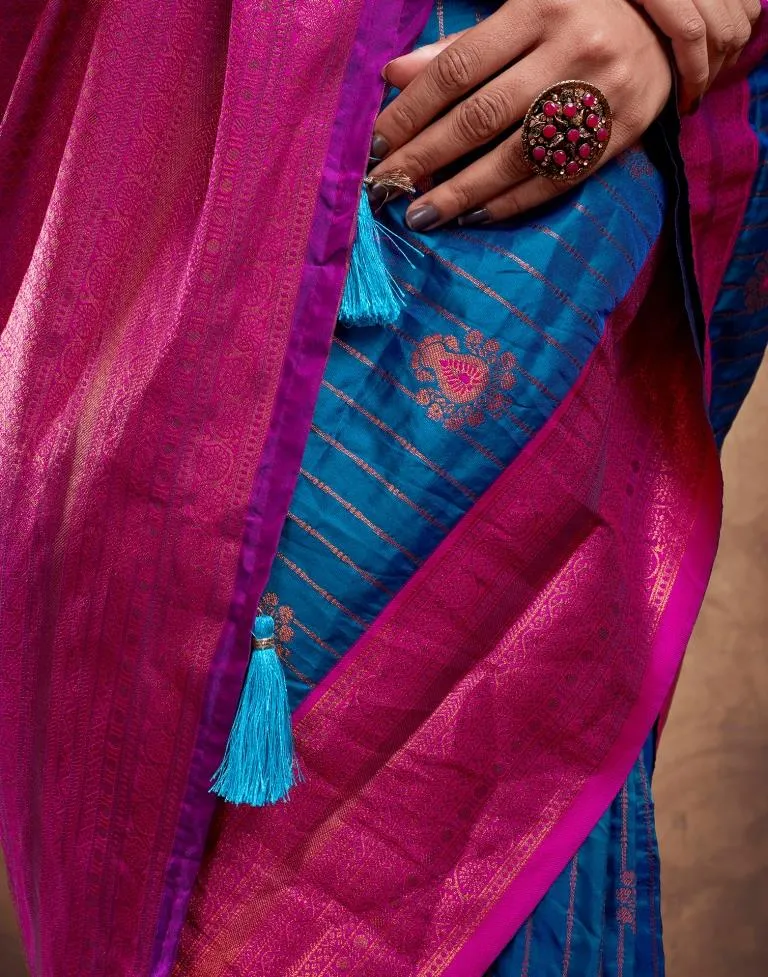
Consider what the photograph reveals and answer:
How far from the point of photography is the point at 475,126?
51cm

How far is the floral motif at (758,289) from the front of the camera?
64cm

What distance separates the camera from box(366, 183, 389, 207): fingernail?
536mm

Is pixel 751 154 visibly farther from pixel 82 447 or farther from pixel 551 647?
pixel 82 447

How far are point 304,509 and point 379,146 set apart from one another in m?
0.20

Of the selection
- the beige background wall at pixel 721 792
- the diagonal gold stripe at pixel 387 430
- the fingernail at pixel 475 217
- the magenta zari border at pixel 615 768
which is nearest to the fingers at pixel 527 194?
the fingernail at pixel 475 217

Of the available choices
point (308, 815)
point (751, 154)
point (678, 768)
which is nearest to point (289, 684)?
point (308, 815)

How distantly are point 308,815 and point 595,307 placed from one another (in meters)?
0.32

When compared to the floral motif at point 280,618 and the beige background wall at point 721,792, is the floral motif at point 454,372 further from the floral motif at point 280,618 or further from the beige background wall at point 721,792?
the beige background wall at point 721,792

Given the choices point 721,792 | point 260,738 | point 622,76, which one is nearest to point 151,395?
point 260,738

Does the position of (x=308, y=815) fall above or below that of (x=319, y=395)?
below

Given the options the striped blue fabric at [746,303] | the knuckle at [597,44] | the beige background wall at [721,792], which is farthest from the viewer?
the beige background wall at [721,792]

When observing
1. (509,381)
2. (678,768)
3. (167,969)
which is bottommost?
(678,768)

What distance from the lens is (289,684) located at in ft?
1.85

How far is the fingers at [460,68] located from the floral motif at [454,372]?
116 millimetres
